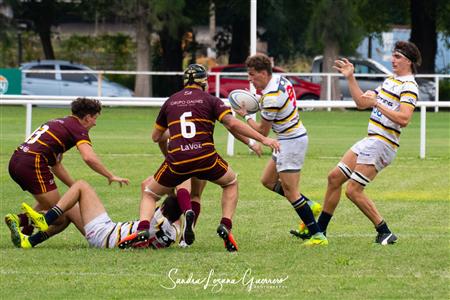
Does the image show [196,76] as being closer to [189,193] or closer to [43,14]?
[189,193]

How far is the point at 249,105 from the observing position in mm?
12227

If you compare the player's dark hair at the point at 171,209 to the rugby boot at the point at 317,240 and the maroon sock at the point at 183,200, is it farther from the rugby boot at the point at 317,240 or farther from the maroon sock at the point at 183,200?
the rugby boot at the point at 317,240

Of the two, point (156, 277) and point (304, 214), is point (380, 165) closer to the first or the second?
point (304, 214)

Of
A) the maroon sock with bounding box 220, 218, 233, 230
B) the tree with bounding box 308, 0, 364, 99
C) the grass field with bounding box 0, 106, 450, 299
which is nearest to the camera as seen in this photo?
the grass field with bounding box 0, 106, 450, 299

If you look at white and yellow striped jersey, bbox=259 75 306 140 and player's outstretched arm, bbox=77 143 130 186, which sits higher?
white and yellow striped jersey, bbox=259 75 306 140

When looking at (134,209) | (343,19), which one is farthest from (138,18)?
(134,209)

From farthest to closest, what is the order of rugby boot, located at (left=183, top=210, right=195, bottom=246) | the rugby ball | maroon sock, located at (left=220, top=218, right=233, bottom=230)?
the rugby ball < maroon sock, located at (left=220, top=218, right=233, bottom=230) < rugby boot, located at (left=183, top=210, right=195, bottom=246)

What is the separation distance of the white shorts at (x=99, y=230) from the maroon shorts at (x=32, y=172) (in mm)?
620

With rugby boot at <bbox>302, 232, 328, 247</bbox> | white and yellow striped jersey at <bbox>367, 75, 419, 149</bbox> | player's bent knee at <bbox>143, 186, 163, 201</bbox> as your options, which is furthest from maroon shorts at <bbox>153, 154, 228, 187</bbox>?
white and yellow striped jersey at <bbox>367, 75, 419, 149</bbox>

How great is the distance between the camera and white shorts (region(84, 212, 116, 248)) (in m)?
11.8

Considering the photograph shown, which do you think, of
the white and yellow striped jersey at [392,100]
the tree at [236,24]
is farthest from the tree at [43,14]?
the white and yellow striped jersey at [392,100]

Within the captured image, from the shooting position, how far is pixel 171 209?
1174 cm

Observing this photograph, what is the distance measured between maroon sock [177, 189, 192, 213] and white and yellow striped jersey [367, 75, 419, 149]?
5.93ft

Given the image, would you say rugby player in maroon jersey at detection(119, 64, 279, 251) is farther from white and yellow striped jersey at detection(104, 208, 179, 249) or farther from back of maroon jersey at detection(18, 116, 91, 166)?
back of maroon jersey at detection(18, 116, 91, 166)
